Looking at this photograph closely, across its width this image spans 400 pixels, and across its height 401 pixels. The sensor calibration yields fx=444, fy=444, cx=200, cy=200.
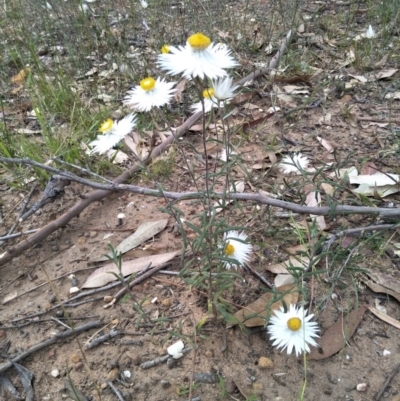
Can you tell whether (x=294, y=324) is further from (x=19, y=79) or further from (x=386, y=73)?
(x=19, y=79)

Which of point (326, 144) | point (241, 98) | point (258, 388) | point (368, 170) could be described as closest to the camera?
point (258, 388)

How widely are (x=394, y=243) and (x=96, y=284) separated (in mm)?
1021

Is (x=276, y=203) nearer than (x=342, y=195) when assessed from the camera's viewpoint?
Yes

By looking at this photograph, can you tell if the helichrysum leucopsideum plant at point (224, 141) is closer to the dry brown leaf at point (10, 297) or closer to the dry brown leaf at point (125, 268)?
the dry brown leaf at point (125, 268)

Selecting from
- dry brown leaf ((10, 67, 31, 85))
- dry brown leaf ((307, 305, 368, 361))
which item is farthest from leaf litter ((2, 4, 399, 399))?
dry brown leaf ((10, 67, 31, 85))

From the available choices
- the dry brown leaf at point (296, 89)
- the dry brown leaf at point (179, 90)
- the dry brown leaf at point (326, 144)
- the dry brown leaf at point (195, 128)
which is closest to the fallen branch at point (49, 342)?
the dry brown leaf at point (195, 128)

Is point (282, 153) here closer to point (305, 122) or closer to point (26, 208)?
point (305, 122)

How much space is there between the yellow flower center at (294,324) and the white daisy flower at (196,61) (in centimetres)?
67

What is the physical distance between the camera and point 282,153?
2.04 metres

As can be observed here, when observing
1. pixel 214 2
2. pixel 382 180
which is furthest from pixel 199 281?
pixel 214 2

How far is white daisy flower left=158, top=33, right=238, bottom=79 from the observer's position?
39.9 inches

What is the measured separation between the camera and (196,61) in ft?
3.43

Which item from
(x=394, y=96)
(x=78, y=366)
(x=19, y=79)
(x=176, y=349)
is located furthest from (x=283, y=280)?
(x=19, y=79)

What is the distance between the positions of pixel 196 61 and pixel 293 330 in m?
0.75
